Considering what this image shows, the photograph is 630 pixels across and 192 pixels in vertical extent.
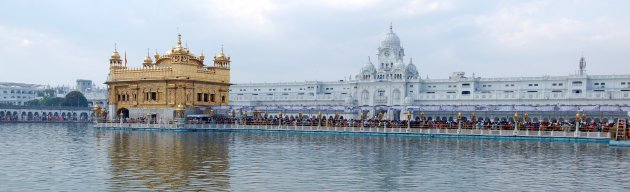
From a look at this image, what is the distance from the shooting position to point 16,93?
163750 millimetres

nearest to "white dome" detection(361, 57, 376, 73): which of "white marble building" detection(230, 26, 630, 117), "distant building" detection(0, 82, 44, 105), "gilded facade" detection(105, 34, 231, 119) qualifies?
"white marble building" detection(230, 26, 630, 117)

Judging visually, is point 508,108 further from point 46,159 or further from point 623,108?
point 46,159

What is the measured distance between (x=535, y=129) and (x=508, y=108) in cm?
632

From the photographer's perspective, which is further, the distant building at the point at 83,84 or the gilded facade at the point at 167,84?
the distant building at the point at 83,84

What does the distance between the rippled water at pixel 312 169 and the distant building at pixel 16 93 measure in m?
142

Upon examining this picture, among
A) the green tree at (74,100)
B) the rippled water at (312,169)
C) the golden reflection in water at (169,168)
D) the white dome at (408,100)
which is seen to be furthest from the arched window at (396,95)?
the golden reflection in water at (169,168)

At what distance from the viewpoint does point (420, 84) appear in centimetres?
10800

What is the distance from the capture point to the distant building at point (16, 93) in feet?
522

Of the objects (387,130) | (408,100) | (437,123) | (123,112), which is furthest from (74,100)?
(437,123)

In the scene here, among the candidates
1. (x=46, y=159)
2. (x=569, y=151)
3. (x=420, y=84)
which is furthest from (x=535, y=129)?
(x=420, y=84)

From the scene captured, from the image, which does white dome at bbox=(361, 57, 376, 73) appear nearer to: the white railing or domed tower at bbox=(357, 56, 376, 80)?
domed tower at bbox=(357, 56, 376, 80)

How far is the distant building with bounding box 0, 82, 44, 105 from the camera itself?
6265 inches

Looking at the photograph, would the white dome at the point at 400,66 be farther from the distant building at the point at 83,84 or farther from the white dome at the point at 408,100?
the distant building at the point at 83,84

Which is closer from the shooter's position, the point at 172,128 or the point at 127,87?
the point at 172,128
